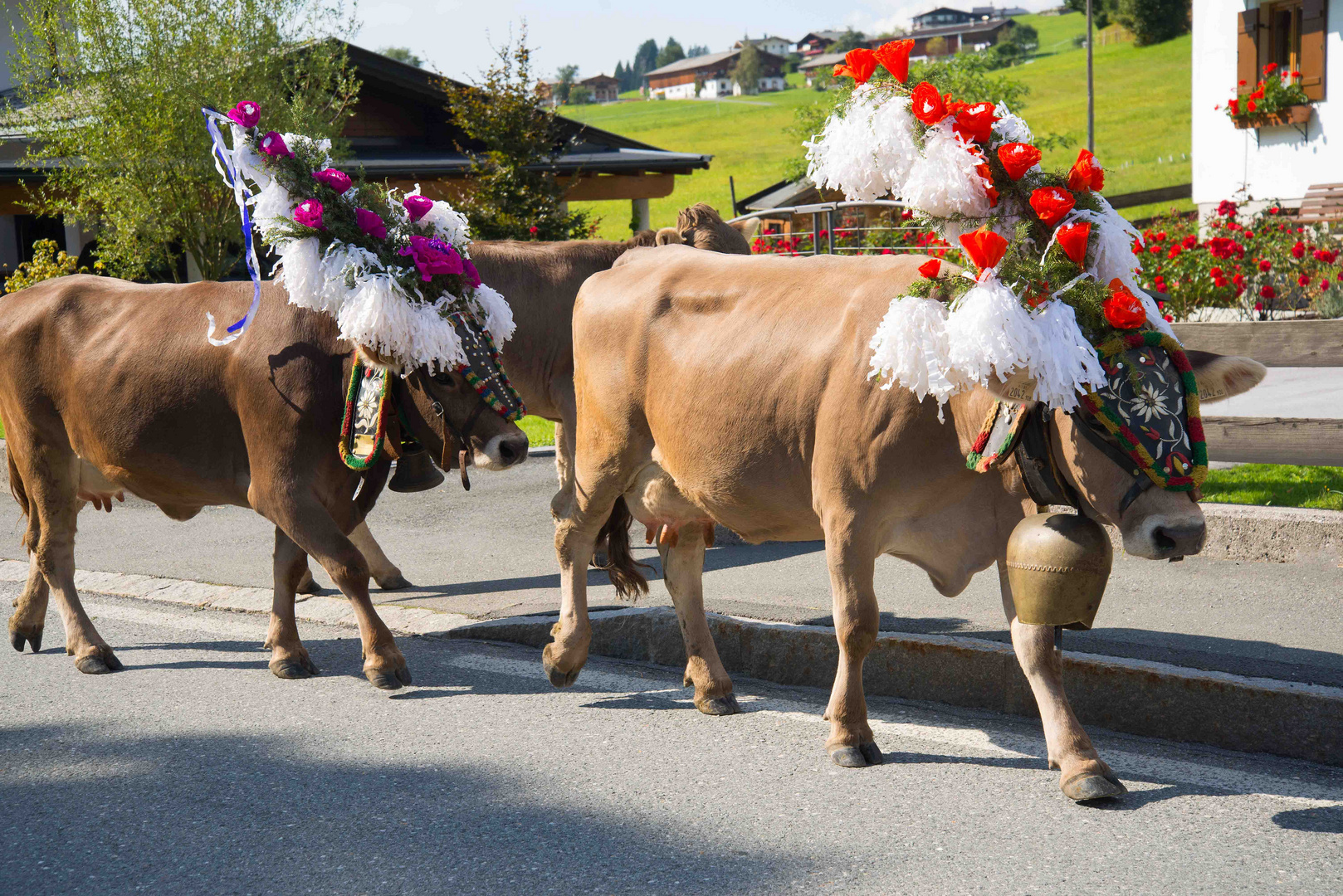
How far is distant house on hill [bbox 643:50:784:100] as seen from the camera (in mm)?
159125

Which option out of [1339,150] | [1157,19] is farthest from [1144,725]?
[1157,19]

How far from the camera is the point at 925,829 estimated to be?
11.7 feet

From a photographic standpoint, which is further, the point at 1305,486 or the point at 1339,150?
the point at 1339,150

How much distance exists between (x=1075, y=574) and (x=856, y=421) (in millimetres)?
818

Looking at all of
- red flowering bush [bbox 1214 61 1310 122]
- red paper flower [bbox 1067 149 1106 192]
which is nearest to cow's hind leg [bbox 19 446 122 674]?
red paper flower [bbox 1067 149 1106 192]

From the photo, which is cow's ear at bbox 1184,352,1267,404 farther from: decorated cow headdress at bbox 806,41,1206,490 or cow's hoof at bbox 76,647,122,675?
cow's hoof at bbox 76,647,122,675

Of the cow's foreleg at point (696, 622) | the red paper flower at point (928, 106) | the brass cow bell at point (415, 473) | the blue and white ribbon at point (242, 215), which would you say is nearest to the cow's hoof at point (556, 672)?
the cow's foreleg at point (696, 622)

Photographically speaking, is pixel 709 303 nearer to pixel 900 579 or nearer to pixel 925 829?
pixel 925 829

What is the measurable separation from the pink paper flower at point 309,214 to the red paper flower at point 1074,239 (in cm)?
284

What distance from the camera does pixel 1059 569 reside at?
352cm

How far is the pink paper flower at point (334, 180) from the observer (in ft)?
17.1

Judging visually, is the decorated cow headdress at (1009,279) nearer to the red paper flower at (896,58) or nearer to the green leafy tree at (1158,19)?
the red paper flower at (896,58)

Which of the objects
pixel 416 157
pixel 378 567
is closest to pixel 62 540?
Result: pixel 378 567

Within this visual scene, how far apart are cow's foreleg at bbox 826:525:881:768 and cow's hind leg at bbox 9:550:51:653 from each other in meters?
3.74
